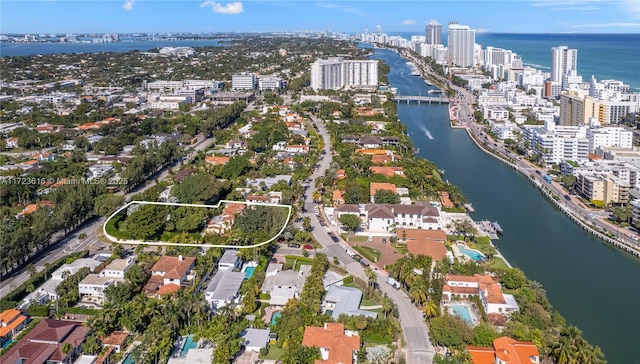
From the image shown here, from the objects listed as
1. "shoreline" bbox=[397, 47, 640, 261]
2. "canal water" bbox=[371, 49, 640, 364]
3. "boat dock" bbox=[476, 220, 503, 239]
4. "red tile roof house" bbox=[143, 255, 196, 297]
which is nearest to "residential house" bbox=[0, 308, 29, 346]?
"red tile roof house" bbox=[143, 255, 196, 297]

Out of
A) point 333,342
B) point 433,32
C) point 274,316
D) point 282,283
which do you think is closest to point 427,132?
point 282,283

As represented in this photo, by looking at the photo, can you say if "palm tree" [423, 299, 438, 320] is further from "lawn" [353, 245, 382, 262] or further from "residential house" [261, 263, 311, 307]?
"lawn" [353, 245, 382, 262]

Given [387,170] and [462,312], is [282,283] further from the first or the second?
[387,170]

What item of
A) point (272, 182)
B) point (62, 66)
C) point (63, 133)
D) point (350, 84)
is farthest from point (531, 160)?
point (62, 66)

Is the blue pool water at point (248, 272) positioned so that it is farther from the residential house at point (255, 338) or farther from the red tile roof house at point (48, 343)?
the red tile roof house at point (48, 343)

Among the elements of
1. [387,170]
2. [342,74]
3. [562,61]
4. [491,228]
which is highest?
[562,61]
